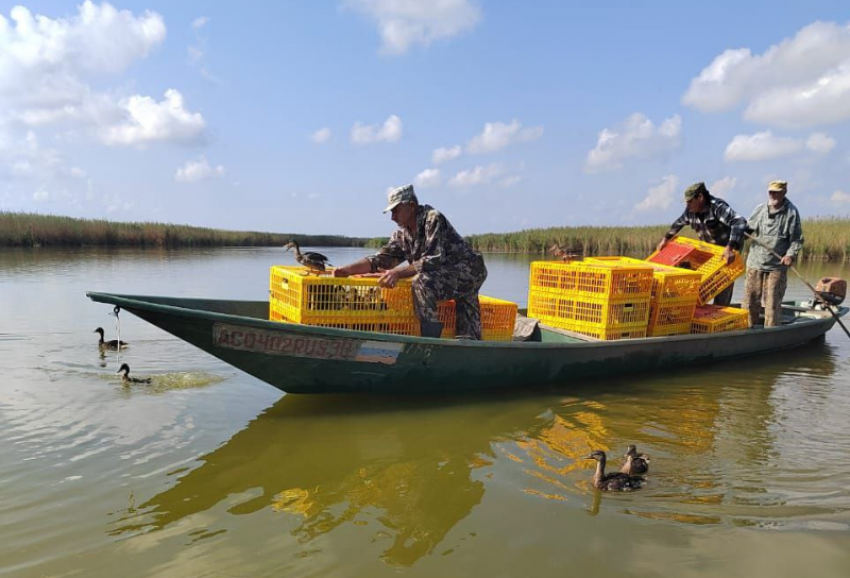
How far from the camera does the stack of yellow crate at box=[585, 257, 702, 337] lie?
22.3ft

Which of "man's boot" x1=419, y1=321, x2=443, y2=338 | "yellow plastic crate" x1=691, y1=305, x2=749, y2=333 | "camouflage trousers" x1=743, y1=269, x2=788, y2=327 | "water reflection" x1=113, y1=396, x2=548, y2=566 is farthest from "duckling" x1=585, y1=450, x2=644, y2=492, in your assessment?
"camouflage trousers" x1=743, y1=269, x2=788, y2=327

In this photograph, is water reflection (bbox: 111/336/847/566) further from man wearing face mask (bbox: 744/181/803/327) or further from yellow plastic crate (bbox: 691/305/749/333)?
man wearing face mask (bbox: 744/181/803/327)

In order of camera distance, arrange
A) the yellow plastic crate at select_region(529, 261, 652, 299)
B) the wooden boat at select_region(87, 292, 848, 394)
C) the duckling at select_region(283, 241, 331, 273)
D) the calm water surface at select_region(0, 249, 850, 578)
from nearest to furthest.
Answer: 1. the calm water surface at select_region(0, 249, 850, 578)
2. the wooden boat at select_region(87, 292, 848, 394)
3. the duckling at select_region(283, 241, 331, 273)
4. the yellow plastic crate at select_region(529, 261, 652, 299)

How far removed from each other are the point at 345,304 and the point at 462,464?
198 cm

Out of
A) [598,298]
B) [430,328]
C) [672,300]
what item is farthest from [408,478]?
[672,300]

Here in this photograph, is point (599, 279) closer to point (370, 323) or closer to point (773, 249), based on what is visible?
point (370, 323)

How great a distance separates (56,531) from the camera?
3166mm

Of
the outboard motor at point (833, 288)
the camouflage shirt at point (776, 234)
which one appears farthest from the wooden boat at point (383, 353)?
the outboard motor at point (833, 288)

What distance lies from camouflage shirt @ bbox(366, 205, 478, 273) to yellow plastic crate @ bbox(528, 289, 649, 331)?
1.79 metres

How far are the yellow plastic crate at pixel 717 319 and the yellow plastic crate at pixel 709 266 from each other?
0.59 ft

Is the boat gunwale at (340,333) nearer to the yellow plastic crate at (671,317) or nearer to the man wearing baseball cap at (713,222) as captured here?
the yellow plastic crate at (671,317)

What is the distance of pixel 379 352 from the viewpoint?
5035 mm

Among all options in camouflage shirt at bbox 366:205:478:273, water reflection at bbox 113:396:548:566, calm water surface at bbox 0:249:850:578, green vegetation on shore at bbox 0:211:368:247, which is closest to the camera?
calm water surface at bbox 0:249:850:578

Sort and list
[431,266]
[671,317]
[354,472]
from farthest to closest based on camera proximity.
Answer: [671,317]
[431,266]
[354,472]
